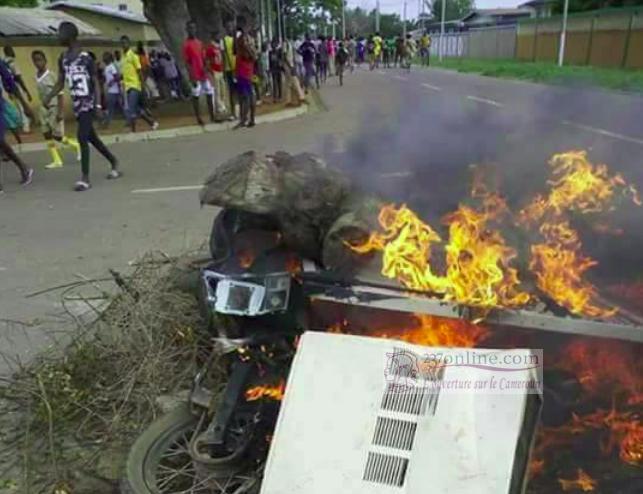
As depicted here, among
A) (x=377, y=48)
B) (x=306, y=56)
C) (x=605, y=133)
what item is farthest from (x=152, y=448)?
A: (x=377, y=48)

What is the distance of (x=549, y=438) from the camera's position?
2518 mm

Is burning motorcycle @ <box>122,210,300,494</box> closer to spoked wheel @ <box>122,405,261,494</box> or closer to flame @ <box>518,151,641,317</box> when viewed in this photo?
spoked wheel @ <box>122,405,261,494</box>

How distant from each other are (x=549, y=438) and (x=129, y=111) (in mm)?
11503

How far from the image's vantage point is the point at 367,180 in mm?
3477

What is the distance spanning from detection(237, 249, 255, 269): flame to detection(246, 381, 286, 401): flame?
0.48 metres

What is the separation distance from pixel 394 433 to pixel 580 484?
0.88 meters

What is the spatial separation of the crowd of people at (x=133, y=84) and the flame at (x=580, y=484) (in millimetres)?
6635

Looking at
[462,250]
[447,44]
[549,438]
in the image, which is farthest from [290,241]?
[447,44]

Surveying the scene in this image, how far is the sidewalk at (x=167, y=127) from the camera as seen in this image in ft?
40.7

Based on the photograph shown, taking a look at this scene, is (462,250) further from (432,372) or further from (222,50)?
(222,50)

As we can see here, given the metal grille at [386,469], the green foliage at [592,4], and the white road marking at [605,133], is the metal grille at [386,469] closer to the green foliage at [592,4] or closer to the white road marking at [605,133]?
the white road marking at [605,133]

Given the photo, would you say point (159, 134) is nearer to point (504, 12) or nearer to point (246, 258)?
point (246, 258)

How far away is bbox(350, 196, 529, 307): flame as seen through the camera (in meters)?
2.61

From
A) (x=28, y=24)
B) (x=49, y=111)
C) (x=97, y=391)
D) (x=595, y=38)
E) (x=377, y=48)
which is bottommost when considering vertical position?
(x=377, y=48)
